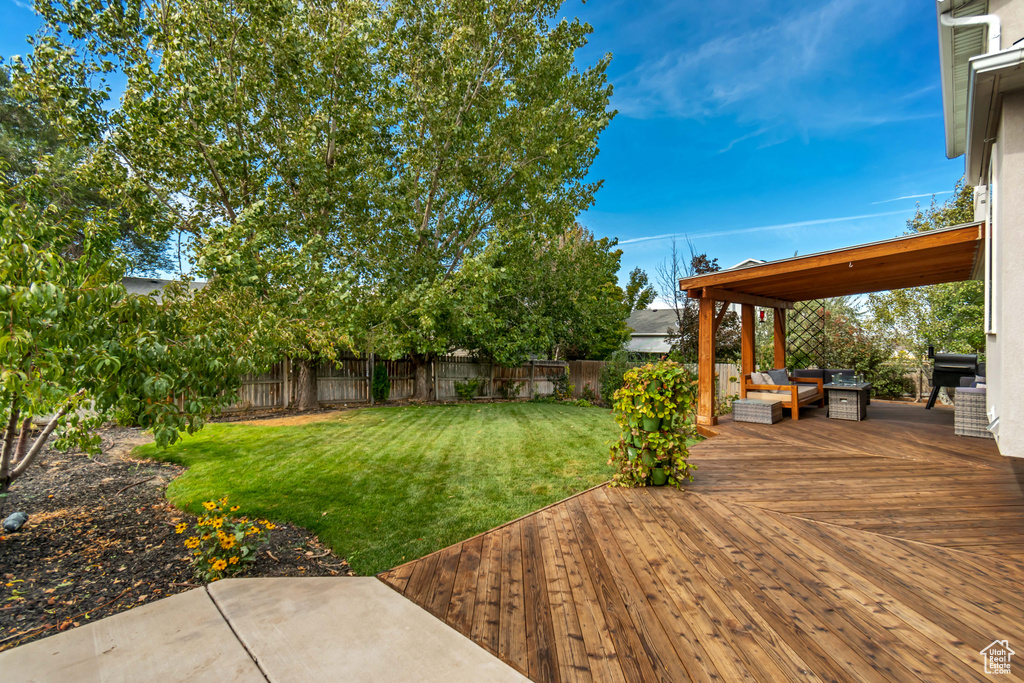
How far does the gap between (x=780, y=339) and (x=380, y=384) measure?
10.4m

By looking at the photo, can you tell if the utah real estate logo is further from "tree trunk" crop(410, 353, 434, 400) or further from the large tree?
"tree trunk" crop(410, 353, 434, 400)

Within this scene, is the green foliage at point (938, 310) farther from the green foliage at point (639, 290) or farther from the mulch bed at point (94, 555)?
the green foliage at point (639, 290)

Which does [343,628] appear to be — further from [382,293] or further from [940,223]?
[940,223]

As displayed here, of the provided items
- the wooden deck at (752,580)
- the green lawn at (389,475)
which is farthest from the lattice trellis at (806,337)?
the wooden deck at (752,580)

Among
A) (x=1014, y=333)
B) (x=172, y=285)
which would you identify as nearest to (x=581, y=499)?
(x=1014, y=333)

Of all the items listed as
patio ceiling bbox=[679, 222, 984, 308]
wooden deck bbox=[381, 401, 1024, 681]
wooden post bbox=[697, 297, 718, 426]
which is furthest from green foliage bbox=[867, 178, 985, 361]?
wooden deck bbox=[381, 401, 1024, 681]

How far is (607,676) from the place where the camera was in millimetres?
1867

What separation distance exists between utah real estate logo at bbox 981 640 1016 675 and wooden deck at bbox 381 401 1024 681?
0.04 m

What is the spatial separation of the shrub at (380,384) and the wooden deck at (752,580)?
917 centimetres

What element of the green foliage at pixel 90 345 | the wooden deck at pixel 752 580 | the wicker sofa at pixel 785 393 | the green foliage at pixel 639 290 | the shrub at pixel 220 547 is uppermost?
the green foliage at pixel 639 290

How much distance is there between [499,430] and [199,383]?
19.2ft

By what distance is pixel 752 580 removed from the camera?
105 inches

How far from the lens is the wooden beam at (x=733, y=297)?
7.74 metres

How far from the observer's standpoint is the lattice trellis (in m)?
12.2
